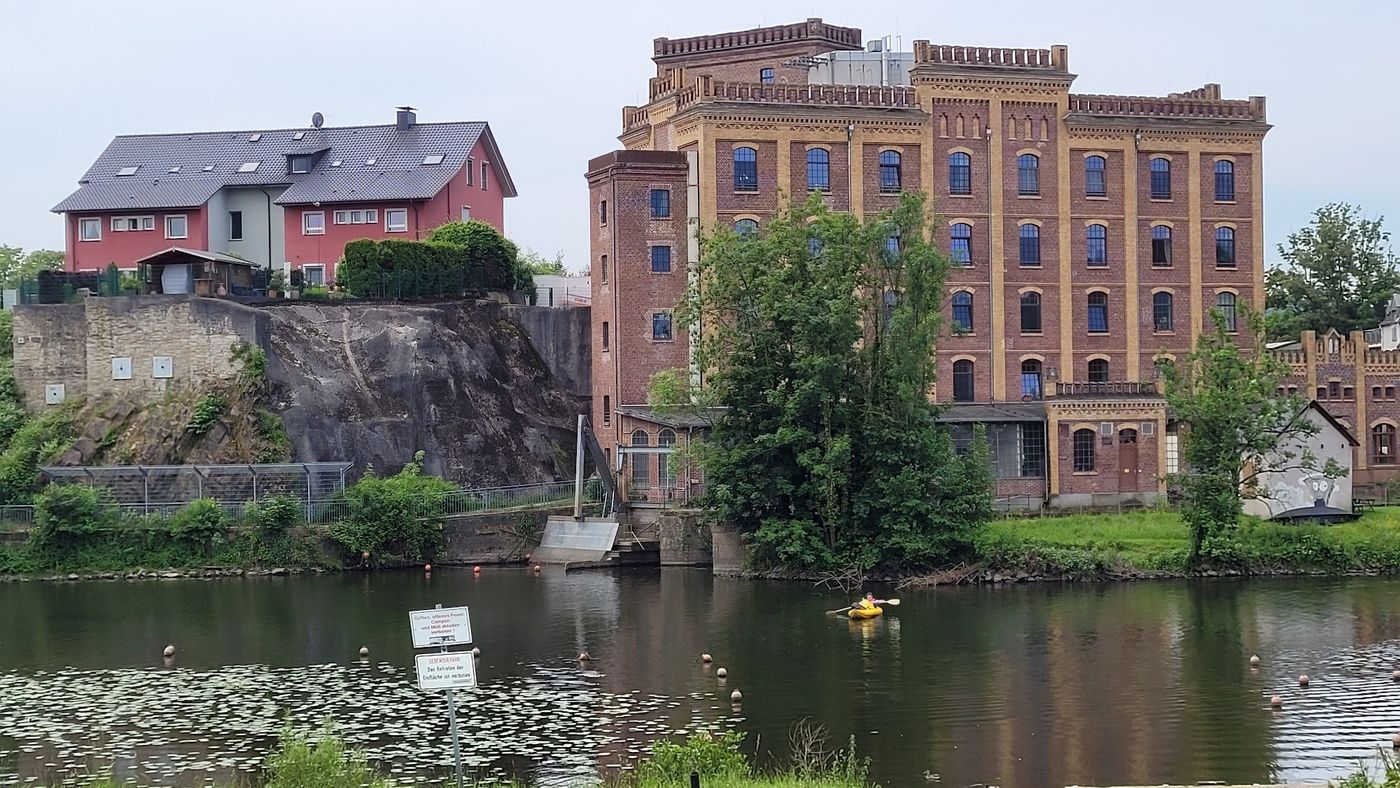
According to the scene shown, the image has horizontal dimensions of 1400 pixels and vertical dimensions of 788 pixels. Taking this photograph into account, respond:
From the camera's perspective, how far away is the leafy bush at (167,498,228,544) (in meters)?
53.6

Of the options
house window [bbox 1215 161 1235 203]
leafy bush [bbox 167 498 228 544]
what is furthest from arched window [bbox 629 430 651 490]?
house window [bbox 1215 161 1235 203]

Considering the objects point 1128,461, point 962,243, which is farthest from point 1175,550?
point 962,243

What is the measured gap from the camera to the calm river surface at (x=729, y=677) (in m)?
27.3

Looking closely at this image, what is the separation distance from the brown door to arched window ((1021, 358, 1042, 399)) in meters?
4.70

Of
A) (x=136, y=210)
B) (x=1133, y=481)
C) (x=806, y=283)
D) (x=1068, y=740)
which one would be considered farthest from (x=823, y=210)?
(x=136, y=210)

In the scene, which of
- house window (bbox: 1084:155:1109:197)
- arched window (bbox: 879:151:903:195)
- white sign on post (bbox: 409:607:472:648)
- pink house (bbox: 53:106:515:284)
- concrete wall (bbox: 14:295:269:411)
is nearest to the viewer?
white sign on post (bbox: 409:607:472:648)

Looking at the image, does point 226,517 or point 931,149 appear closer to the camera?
point 226,517

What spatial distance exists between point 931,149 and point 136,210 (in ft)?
108

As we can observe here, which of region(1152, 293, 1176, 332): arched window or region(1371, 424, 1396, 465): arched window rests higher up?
region(1152, 293, 1176, 332): arched window

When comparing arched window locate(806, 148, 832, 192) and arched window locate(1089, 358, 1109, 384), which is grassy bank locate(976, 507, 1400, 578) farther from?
arched window locate(806, 148, 832, 192)

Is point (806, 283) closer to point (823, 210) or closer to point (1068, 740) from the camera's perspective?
point (823, 210)

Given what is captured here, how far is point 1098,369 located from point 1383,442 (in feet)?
34.6

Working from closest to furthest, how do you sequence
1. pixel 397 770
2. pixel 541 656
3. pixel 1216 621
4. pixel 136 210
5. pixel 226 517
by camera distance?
pixel 397 770 → pixel 541 656 → pixel 1216 621 → pixel 226 517 → pixel 136 210

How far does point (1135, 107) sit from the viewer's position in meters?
62.3
